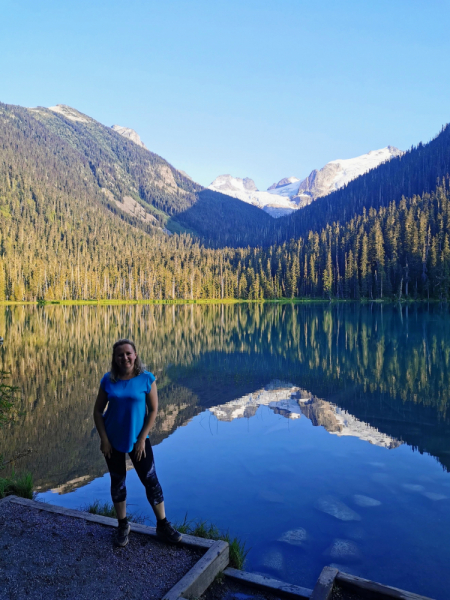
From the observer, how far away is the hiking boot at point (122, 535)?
18.1 feet

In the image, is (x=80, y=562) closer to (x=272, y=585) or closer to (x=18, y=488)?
(x=272, y=585)

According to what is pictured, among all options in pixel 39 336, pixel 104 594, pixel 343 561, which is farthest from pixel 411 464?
pixel 39 336

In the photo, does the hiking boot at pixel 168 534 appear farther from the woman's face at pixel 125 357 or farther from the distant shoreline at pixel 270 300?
the distant shoreline at pixel 270 300

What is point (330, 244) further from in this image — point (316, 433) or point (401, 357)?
point (316, 433)

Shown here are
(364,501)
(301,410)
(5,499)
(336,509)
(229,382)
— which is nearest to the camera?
(5,499)

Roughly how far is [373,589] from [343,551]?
212 centimetres

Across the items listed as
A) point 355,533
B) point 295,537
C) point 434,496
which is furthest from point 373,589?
point 434,496

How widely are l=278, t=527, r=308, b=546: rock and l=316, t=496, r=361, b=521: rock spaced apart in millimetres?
903

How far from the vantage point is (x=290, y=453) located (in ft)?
36.7

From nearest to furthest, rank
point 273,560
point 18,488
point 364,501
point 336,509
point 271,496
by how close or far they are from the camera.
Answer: point 273,560
point 18,488
point 336,509
point 364,501
point 271,496

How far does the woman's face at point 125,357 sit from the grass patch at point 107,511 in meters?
3.34

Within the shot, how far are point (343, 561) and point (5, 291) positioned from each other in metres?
133

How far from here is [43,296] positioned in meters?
130

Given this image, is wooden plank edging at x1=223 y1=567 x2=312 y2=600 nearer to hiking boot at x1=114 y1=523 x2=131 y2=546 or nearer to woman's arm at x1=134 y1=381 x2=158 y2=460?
A: hiking boot at x1=114 y1=523 x2=131 y2=546
